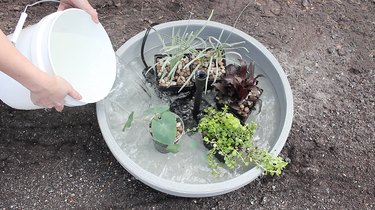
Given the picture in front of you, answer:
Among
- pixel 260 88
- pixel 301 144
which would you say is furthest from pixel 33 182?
pixel 301 144

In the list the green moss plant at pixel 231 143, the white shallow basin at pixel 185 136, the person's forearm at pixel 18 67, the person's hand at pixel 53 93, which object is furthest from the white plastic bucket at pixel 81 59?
the green moss plant at pixel 231 143

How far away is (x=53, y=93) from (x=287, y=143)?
1.06m

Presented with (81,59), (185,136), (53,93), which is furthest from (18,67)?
(185,136)

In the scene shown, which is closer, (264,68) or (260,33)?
(264,68)

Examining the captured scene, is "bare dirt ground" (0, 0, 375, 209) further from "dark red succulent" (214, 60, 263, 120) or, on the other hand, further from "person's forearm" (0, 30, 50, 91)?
"person's forearm" (0, 30, 50, 91)

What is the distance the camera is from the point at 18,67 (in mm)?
1293

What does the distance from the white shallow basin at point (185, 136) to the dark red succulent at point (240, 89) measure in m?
0.12

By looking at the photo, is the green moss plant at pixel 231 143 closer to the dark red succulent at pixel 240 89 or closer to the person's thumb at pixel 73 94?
the dark red succulent at pixel 240 89

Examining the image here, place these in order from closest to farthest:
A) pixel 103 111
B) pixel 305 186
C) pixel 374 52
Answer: pixel 103 111, pixel 305 186, pixel 374 52

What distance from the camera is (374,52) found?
2.26m

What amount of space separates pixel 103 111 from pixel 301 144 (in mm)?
878

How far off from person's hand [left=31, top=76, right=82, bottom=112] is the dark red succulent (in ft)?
1.87

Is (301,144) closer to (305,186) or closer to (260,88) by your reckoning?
(305,186)

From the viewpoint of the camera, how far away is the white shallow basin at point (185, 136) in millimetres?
1623
